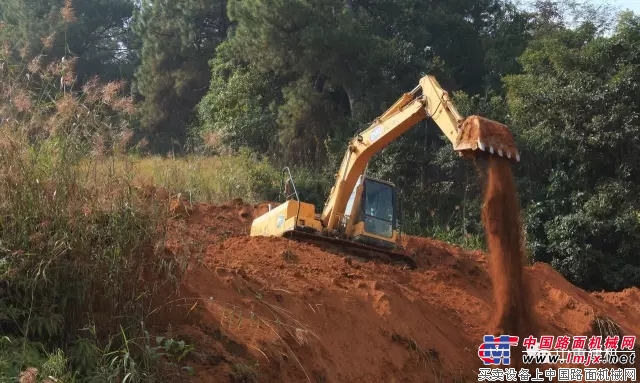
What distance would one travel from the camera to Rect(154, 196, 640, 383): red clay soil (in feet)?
19.8

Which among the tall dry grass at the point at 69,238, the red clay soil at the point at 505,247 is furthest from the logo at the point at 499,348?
the tall dry grass at the point at 69,238

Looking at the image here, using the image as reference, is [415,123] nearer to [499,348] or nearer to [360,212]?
[360,212]

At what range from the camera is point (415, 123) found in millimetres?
10109

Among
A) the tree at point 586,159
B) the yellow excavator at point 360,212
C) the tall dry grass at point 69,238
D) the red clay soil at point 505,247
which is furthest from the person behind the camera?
the tree at point 586,159

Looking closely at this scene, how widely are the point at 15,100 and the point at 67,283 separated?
141 centimetres

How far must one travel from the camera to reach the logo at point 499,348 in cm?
763

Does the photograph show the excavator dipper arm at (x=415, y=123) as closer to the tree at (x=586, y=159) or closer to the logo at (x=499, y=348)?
the logo at (x=499, y=348)

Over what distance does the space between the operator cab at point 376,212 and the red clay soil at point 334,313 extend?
76 cm

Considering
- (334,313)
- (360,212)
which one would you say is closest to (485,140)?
(334,313)

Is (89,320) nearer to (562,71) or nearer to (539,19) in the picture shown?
(562,71)

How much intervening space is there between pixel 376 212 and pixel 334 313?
373 cm

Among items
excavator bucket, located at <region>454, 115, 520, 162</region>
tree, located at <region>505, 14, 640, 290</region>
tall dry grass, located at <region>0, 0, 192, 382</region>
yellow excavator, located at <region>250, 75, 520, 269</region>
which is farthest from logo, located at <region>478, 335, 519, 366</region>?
tree, located at <region>505, 14, 640, 290</region>

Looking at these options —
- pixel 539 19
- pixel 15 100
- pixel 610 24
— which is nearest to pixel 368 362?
pixel 15 100

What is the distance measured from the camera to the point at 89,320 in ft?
16.8
